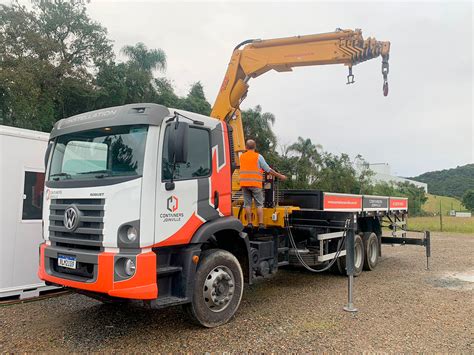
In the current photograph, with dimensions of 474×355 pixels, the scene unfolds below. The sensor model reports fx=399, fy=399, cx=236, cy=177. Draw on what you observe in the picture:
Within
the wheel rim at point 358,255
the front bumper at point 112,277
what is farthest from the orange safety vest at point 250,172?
the wheel rim at point 358,255

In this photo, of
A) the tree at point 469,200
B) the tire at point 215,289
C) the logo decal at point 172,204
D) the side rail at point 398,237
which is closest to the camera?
the logo decal at point 172,204

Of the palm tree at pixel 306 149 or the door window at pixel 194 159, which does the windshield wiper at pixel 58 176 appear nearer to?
the door window at pixel 194 159

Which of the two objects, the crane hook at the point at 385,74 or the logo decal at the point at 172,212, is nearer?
the logo decal at the point at 172,212

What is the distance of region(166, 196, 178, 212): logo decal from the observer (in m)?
4.62

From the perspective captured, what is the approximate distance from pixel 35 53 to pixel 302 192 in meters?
19.8

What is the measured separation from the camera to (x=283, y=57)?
Answer: 8547 mm

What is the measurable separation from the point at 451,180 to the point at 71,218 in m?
90.6

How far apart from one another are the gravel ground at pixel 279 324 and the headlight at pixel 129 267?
923 millimetres

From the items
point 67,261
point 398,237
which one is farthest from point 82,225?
point 398,237

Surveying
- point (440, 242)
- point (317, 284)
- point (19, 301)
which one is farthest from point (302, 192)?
point (440, 242)

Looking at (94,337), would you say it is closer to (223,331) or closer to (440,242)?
(223,331)

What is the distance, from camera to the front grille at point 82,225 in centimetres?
439

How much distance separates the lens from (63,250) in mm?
4691

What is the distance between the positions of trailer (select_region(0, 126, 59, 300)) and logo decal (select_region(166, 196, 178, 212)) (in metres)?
2.98
